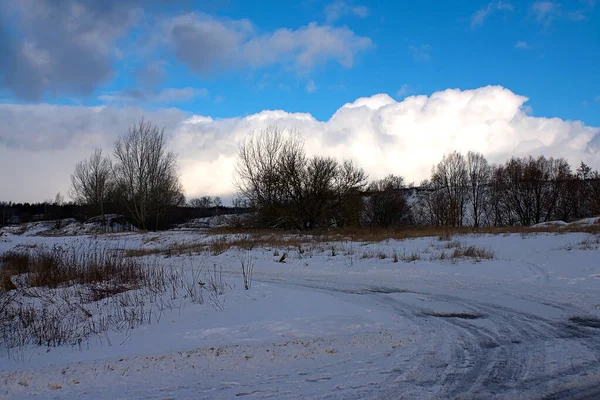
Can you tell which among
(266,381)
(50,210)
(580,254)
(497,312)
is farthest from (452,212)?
(50,210)

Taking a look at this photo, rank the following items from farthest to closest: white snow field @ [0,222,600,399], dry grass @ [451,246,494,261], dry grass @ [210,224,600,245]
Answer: dry grass @ [210,224,600,245], dry grass @ [451,246,494,261], white snow field @ [0,222,600,399]

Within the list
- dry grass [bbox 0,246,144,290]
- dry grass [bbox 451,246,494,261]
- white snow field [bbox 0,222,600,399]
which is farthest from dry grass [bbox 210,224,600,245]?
white snow field [bbox 0,222,600,399]

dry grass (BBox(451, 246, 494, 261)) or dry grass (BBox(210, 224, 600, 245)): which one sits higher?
dry grass (BBox(210, 224, 600, 245))

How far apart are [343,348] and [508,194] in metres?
62.7

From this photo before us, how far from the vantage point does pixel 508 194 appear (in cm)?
6047

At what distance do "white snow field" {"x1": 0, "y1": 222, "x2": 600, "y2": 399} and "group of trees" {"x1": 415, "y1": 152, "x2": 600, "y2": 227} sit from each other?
159 feet

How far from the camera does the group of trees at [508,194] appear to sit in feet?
189

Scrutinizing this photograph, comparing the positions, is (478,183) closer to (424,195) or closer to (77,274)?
(424,195)

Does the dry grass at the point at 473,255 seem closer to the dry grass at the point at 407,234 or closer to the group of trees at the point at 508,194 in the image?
the dry grass at the point at 407,234

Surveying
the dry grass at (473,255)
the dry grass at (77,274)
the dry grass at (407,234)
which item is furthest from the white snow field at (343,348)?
the dry grass at (407,234)

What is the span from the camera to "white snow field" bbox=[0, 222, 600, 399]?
4270 mm

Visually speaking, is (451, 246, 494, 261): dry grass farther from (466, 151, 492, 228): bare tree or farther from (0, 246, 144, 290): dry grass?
(466, 151, 492, 228): bare tree

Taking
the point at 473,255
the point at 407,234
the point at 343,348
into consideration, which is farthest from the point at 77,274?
the point at 407,234

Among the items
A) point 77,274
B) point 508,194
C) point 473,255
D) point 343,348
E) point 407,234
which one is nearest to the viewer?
point 343,348
